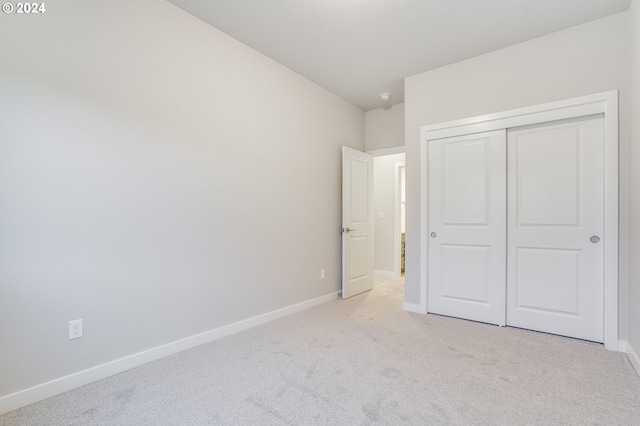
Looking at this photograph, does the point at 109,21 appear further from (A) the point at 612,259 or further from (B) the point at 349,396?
(A) the point at 612,259

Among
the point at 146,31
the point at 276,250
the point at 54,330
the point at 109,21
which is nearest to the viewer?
the point at 54,330

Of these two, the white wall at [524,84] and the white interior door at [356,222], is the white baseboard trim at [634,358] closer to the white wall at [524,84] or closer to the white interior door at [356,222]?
the white wall at [524,84]

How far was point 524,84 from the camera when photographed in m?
2.93

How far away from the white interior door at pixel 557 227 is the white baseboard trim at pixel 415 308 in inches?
31.8

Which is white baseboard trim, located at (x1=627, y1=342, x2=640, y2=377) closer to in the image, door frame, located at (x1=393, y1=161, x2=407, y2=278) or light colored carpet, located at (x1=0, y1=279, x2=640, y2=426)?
light colored carpet, located at (x1=0, y1=279, x2=640, y2=426)

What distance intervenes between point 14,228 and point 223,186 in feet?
4.54

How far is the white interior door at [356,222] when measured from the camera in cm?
412

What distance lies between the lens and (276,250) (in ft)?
10.9

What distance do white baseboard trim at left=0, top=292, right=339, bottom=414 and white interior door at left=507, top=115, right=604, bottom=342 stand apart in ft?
8.21

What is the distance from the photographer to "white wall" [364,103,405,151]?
4414 mm

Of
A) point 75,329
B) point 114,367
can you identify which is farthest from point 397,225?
point 75,329

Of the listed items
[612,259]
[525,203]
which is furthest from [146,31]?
[612,259]

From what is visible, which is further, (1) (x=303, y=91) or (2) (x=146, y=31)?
(1) (x=303, y=91)

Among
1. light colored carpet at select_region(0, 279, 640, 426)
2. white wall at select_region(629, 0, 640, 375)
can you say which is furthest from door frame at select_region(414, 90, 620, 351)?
light colored carpet at select_region(0, 279, 640, 426)
